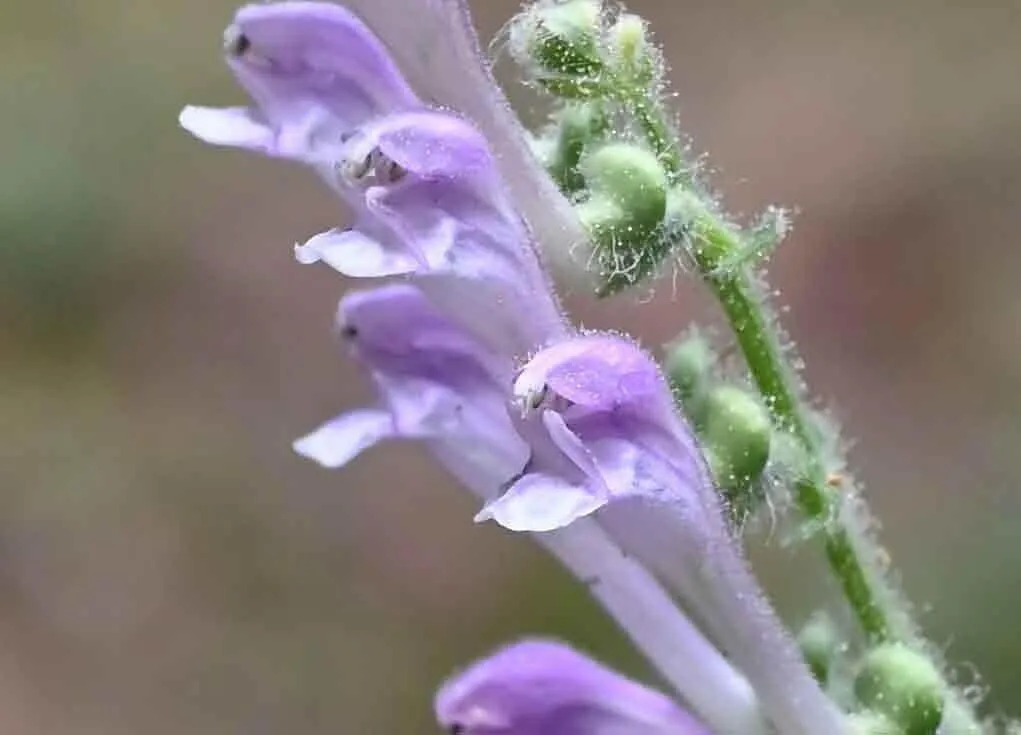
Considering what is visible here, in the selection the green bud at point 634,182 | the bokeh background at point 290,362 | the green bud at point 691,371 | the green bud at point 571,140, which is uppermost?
the bokeh background at point 290,362

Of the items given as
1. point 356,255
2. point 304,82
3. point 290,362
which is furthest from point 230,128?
point 290,362

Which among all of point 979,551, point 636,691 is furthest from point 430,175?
point 979,551

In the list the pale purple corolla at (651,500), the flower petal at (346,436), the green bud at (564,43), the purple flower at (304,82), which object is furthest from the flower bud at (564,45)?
the flower petal at (346,436)

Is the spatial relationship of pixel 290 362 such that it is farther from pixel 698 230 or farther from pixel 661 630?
pixel 698 230

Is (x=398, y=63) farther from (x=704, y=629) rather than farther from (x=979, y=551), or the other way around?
(x=979, y=551)

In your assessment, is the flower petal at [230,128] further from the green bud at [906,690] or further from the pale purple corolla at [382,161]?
the green bud at [906,690]

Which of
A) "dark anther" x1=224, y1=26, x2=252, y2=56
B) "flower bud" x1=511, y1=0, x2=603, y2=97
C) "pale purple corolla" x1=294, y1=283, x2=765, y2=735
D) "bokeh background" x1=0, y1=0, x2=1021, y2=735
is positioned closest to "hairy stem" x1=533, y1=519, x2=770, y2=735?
"pale purple corolla" x1=294, y1=283, x2=765, y2=735
